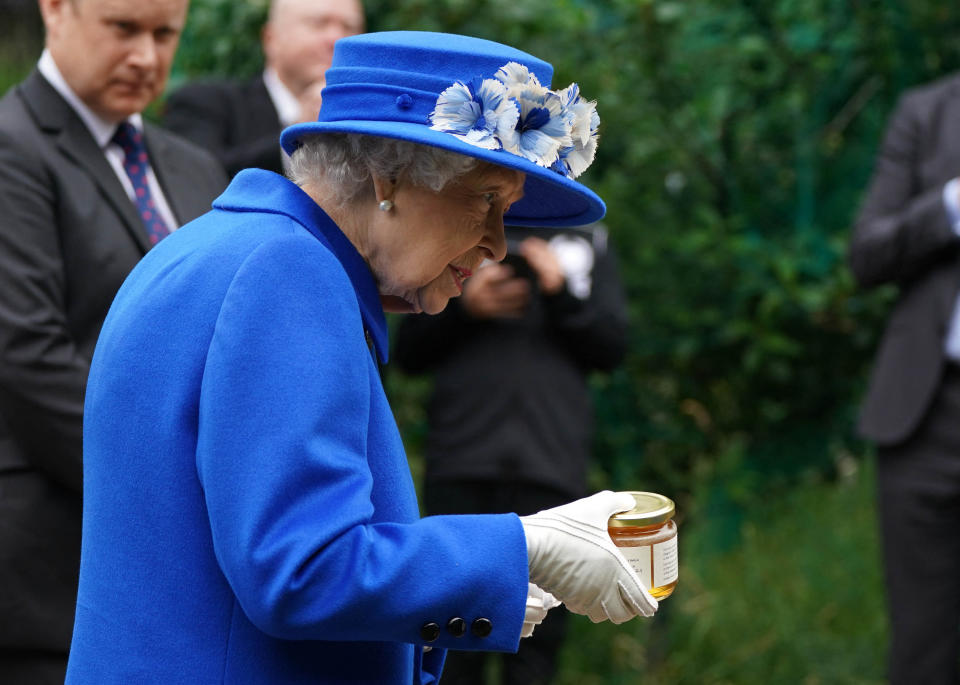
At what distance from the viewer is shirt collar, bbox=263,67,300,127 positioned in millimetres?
3678

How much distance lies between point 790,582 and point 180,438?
3863 mm

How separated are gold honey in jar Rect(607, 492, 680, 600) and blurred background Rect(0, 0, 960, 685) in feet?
8.23

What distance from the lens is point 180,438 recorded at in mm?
1495

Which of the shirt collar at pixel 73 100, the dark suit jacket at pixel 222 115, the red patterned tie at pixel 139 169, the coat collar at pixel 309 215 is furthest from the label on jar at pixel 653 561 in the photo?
the dark suit jacket at pixel 222 115

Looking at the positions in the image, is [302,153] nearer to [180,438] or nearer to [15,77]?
[180,438]

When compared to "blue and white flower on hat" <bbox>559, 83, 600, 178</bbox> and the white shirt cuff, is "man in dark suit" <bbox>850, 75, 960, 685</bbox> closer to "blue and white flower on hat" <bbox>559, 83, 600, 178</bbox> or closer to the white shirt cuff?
the white shirt cuff

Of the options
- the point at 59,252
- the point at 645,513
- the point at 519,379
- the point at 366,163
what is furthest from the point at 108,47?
the point at 645,513

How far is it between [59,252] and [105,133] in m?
0.34

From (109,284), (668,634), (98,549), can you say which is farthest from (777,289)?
(98,549)

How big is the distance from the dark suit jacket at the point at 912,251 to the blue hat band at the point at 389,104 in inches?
90.5

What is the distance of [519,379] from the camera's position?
3.64 metres

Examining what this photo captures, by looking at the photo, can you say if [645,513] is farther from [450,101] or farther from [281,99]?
[281,99]

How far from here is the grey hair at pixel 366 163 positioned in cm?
163

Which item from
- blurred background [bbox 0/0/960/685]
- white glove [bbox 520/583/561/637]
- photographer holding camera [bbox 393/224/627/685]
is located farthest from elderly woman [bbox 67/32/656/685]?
blurred background [bbox 0/0/960/685]
